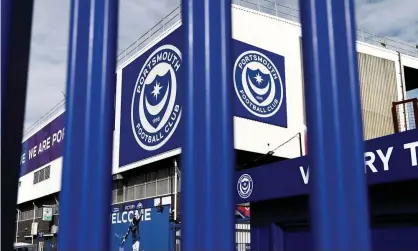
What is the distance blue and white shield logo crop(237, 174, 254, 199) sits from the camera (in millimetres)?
10487

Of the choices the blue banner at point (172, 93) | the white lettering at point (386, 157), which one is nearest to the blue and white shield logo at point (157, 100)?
the blue banner at point (172, 93)

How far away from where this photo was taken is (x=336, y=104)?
14.7ft

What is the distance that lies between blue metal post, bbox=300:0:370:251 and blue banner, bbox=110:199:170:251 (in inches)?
952

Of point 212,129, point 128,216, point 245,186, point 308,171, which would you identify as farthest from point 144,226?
point 212,129

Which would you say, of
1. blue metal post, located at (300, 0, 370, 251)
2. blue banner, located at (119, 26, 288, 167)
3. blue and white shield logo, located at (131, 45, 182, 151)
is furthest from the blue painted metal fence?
blue and white shield logo, located at (131, 45, 182, 151)

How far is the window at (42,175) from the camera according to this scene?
4424 cm

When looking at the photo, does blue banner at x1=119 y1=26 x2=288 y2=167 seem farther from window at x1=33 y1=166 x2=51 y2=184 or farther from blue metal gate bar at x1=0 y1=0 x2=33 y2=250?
blue metal gate bar at x1=0 y1=0 x2=33 y2=250

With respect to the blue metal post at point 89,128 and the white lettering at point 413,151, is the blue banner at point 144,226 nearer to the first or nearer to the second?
the white lettering at point 413,151

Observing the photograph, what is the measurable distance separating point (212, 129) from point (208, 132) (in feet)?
0.15

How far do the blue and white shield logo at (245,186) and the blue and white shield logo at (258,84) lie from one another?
16.9m

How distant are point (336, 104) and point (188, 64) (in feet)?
4.53

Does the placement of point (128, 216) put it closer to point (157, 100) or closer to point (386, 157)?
point (157, 100)

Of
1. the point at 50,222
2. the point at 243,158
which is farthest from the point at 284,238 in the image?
the point at 50,222

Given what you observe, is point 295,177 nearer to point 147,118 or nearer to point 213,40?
point 213,40
